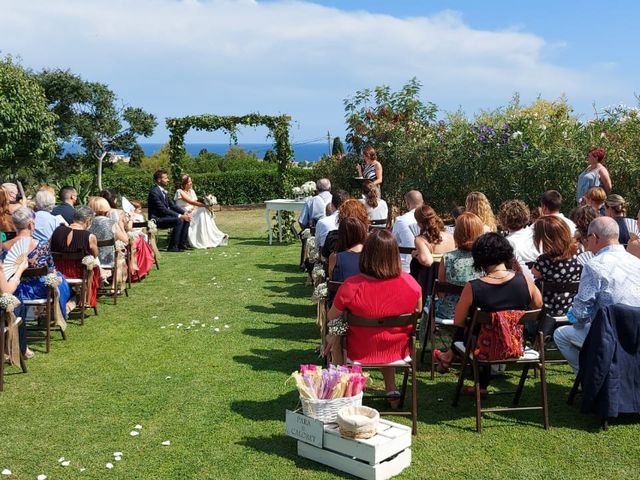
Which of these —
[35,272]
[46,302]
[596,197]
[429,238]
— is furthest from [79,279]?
[596,197]

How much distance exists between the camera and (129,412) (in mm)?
5211

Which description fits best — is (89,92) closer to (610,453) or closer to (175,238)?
(175,238)

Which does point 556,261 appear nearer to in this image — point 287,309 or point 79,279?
point 287,309

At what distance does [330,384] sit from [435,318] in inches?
70.5

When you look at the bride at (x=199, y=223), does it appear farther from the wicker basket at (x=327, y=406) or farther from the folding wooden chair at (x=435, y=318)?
the wicker basket at (x=327, y=406)

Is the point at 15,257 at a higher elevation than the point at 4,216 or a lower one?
lower

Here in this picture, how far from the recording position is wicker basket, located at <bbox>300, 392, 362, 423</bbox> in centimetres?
431

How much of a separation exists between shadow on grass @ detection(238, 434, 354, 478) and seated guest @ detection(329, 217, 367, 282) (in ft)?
4.91

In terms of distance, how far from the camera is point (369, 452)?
4.04 m

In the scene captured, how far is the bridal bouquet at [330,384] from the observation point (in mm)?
4352

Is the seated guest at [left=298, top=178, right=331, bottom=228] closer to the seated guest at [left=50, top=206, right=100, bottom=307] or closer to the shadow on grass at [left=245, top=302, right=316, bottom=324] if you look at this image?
the shadow on grass at [left=245, top=302, right=316, bottom=324]

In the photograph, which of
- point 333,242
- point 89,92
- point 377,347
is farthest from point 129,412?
point 89,92

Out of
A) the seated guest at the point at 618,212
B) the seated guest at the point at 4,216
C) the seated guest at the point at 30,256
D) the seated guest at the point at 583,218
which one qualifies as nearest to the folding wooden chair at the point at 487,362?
the seated guest at the point at 583,218

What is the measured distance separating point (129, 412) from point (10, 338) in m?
1.45
